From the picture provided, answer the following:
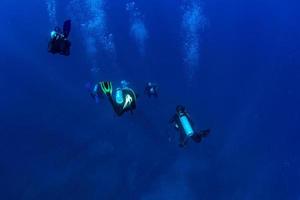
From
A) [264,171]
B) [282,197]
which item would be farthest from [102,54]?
[282,197]

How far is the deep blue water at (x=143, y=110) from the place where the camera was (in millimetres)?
12328

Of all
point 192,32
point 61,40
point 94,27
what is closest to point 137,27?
point 94,27

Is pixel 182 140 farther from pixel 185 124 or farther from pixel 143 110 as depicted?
pixel 143 110

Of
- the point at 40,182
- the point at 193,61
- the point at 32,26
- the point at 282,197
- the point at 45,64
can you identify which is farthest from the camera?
the point at 32,26

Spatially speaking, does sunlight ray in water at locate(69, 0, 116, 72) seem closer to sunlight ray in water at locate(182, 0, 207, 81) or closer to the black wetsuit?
sunlight ray in water at locate(182, 0, 207, 81)

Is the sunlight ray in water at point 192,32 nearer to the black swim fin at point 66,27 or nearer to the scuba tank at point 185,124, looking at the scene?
the scuba tank at point 185,124

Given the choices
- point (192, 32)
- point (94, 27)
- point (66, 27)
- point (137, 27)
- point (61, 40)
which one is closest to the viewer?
point (66, 27)

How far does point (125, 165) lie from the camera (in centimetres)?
1242

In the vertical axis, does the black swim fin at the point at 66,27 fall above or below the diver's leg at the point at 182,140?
above

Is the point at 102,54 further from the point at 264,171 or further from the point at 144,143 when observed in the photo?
the point at 264,171

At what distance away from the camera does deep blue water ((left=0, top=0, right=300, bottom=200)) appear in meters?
12.3

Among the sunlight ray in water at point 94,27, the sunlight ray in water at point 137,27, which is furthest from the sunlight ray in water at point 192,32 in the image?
the sunlight ray in water at point 94,27

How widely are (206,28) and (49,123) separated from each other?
10.4 metres

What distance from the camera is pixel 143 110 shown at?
13.8 m
